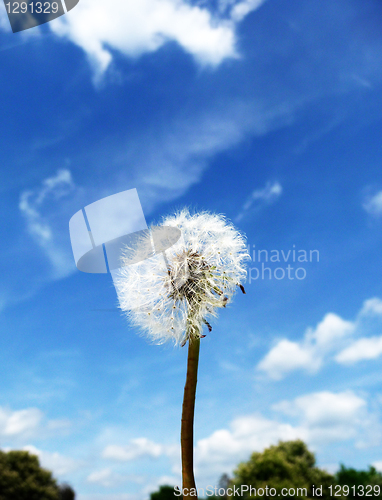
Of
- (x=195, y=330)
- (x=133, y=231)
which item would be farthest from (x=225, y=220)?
(x=195, y=330)

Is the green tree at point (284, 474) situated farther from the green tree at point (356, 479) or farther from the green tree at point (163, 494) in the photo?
the green tree at point (163, 494)

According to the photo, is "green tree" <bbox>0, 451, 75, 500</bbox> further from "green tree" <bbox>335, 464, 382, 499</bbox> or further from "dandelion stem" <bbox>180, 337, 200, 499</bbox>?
"green tree" <bbox>335, 464, 382, 499</bbox>

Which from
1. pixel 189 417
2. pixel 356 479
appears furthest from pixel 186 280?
pixel 356 479

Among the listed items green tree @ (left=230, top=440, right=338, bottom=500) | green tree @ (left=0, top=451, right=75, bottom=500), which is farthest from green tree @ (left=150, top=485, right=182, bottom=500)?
green tree @ (left=0, top=451, right=75, bottom=500)

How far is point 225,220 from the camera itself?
9.57 meters

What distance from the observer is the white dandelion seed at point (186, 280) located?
8138mm

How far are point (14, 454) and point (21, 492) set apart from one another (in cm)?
173

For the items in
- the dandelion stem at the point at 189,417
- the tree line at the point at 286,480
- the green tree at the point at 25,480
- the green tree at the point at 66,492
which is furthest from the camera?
the green tree at the point at 66,492

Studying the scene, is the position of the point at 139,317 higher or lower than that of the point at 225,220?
lower

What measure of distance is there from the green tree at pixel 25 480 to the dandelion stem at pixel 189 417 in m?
14.4

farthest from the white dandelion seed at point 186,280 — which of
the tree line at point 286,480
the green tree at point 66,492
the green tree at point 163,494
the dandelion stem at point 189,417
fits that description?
the green tree at point 163,494

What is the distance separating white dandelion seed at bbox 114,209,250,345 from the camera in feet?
26.7

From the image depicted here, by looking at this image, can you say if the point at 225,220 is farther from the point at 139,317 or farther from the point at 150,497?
the point at 150,497

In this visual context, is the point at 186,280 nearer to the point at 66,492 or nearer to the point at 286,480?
the point at 286,480
